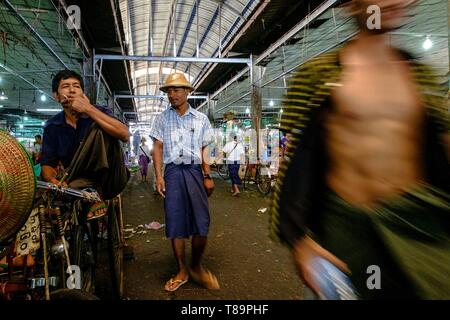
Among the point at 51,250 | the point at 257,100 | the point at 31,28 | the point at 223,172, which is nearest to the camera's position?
the point at 51,250

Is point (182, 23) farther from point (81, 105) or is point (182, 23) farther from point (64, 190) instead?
point (64, 190)

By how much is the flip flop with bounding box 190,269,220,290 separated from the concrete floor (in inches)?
2.3

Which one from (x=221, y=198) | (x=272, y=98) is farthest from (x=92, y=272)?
(x=272, y=98)

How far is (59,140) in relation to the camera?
8.57 feet

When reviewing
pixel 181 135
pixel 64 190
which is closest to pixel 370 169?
pixel 64 190

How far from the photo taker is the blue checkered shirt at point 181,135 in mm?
3395

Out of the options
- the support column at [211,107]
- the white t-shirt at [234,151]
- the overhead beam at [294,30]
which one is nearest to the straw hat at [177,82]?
the overhead beam at [294,30]

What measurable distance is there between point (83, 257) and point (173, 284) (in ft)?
3.52

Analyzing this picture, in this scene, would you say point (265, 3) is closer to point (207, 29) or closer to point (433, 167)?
point (207, 29)

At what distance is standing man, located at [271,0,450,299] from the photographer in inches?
39.1

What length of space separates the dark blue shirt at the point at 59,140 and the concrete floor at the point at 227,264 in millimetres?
1495

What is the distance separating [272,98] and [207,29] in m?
8.82

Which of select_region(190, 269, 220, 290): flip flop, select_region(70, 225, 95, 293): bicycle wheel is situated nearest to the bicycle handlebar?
select_region(70, 225, 95, 293): bicycle wheel
